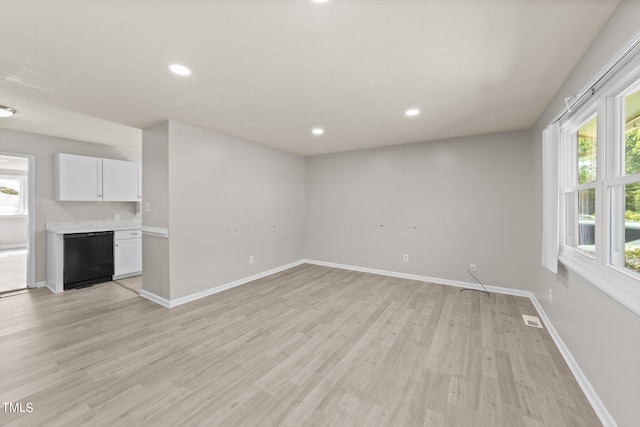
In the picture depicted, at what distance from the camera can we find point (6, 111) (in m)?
2.85

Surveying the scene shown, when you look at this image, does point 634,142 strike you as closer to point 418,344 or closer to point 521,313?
point 418,344

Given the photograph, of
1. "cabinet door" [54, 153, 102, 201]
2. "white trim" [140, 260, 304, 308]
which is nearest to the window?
"cabinet door" [54, 153, 102, 201]

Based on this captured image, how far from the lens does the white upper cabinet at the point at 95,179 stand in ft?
13.3

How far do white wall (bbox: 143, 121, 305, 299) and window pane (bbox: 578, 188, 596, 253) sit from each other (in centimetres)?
403

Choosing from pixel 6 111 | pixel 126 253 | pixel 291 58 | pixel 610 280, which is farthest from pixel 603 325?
pixel 126 253

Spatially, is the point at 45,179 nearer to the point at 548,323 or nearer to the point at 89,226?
the point at 89,226

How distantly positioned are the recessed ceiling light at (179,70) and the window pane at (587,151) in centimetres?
309

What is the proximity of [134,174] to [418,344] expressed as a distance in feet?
17.9

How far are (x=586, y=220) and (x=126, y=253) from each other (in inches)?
240

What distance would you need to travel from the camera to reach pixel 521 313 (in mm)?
2990

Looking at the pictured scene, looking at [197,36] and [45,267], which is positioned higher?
[197,36]

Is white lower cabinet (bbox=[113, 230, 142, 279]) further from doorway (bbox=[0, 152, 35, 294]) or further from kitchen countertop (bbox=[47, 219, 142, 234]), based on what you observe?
doorway (bbox=[0, 152, 35, 294])

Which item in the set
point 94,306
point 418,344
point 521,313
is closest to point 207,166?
point 94,306

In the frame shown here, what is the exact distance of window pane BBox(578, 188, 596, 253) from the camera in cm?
194
